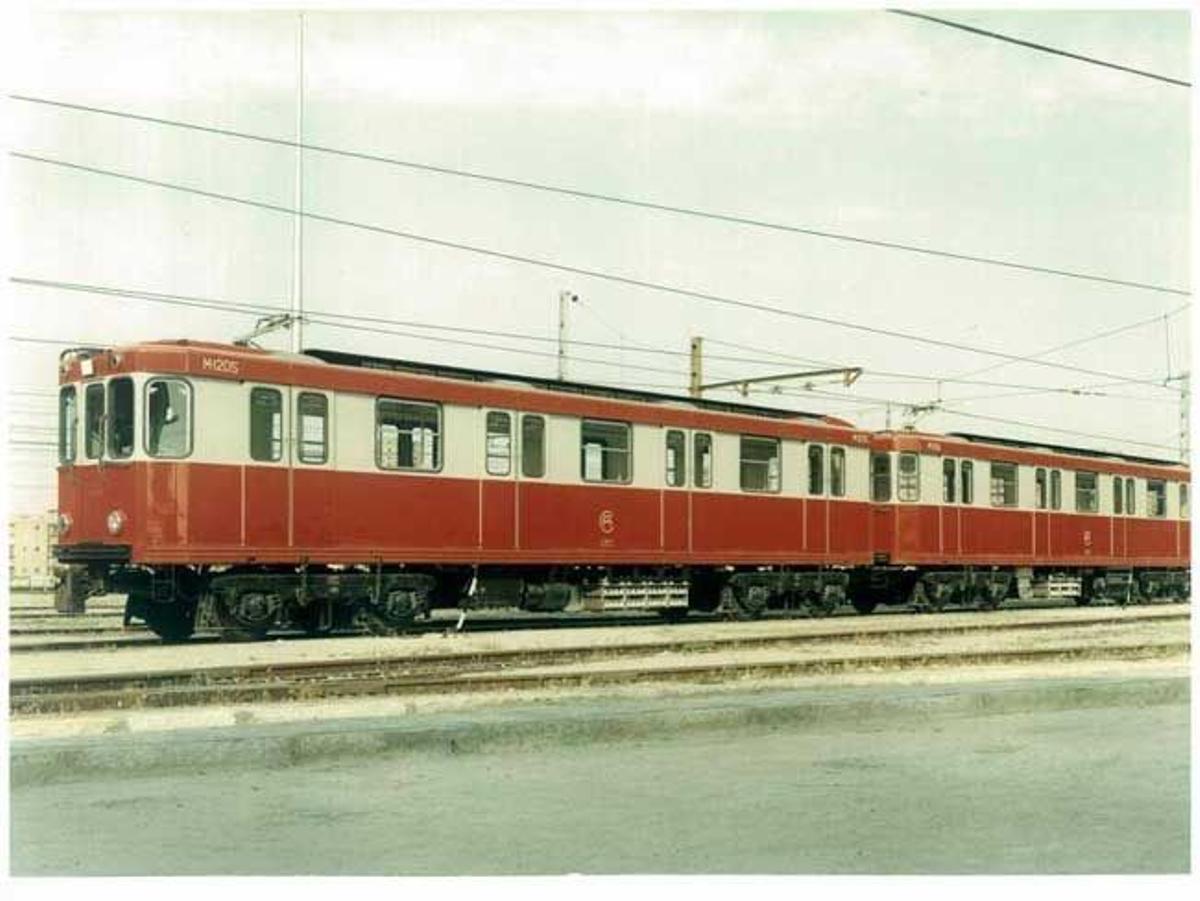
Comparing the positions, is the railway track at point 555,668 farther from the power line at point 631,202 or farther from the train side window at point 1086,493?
the train side window at point 1086,493

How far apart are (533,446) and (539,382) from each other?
90cm

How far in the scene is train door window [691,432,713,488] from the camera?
21328 mm

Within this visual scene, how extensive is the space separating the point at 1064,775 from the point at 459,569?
34.8ft

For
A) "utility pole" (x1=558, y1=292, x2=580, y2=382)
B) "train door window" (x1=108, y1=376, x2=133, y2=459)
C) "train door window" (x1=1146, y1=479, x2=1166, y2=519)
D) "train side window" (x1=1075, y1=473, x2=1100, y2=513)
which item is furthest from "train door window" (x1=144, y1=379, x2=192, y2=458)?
"train door window" (x1=1146, y1=479, x2=1166, y2=519)

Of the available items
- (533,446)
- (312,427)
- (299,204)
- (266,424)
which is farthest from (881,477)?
(299,204)

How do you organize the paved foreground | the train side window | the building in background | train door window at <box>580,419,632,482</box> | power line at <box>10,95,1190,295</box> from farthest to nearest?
the train side window → train door window at <box>580,419,632,482</box> → the building in background → power line at <box>10,95,1190,295</box> → the paved foreground

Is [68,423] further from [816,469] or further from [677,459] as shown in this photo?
[816,469]

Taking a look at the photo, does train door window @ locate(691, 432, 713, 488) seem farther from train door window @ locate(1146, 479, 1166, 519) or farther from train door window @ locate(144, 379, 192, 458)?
train door window @ locate(1146, 479, 1166, 519)

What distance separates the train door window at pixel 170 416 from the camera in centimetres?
1580

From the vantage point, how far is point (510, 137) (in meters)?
12.1

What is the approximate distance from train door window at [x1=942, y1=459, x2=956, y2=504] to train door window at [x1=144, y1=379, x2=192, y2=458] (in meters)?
14.5

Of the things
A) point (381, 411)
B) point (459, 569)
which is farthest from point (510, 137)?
point (459, 569)
